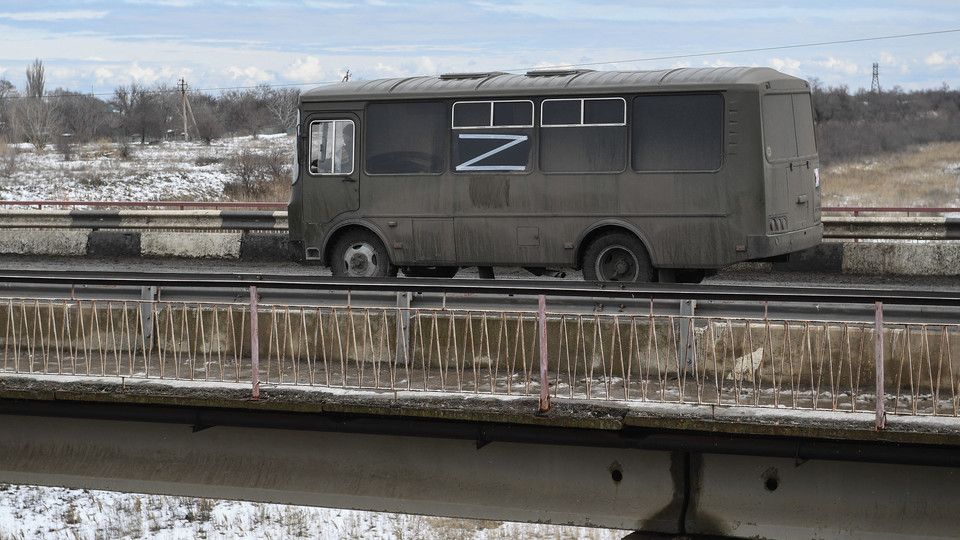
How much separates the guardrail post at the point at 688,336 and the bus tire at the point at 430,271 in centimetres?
646

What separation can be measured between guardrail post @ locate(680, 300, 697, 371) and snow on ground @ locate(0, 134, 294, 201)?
124 ft

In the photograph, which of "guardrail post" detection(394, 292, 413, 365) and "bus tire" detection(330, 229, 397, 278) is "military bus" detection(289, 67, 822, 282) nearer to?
"bus tire" detection(330, 229, 397, 278)

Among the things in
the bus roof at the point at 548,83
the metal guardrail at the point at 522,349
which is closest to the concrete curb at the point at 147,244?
the bus roof at the point at 548,83

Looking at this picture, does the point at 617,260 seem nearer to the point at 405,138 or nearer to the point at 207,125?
the point at 405,138

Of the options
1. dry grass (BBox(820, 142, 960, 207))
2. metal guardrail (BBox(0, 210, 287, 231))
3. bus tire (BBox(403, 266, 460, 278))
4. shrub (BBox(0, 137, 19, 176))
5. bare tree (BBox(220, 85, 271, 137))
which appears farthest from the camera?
bare tree (BBox(220, 85, 271, 137))

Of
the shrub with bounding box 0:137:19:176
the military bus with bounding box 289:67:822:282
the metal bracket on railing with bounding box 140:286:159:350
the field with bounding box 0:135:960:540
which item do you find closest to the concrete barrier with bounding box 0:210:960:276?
the military bus with bounding box 289:67:822:282

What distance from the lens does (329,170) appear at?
52.0 ft

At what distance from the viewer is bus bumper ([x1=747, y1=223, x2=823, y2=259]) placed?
14.1 metres

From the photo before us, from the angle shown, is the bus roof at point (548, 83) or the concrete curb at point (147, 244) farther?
the concrete curb at point (147, 244)

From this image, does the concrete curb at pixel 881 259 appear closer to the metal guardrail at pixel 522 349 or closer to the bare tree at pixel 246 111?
the metal guardrail at pixel 522 349

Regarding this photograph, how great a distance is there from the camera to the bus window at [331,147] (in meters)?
15.7

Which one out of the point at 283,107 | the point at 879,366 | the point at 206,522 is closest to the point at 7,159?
the point at 283,107

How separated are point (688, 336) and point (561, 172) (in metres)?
5.28

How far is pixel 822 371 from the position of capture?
9547 mm
